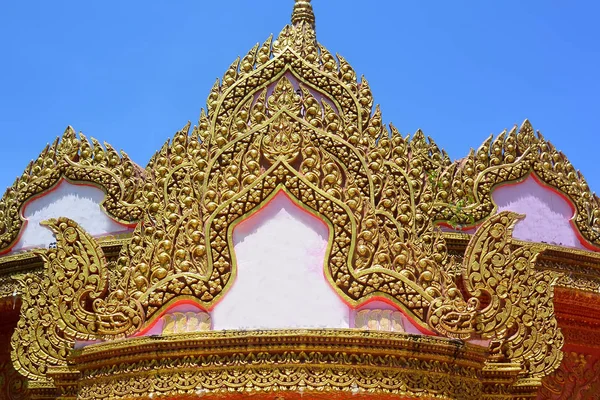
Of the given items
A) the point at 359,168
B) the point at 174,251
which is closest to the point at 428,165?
the point at 359,168

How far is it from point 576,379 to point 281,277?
4.19m

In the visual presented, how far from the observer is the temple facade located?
8734mm

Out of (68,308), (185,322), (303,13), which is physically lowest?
(185,322)

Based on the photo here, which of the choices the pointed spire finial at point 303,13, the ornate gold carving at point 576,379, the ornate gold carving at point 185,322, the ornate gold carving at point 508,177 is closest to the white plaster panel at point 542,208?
the ornate gold carving at point 508,177

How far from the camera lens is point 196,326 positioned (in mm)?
9000

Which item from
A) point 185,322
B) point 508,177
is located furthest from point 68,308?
point 508,177

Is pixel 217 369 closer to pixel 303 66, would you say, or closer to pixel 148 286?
pixel 148 286

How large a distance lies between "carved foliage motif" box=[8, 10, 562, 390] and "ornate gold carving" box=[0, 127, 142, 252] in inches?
82.0

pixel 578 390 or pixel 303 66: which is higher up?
pixel 303 66

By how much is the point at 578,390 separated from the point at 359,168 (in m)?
3.87

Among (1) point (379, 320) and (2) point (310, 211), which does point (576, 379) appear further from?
(2) point (310, 211)

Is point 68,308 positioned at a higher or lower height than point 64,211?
lower

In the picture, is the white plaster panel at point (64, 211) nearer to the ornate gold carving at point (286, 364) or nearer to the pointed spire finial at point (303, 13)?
the pointed spire finial at point (303, 13)

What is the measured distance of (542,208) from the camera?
12250mm
